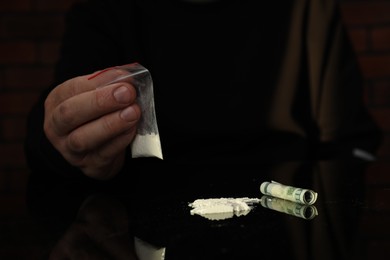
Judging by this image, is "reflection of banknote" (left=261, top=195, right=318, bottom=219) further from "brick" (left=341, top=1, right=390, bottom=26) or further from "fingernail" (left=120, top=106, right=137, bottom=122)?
"brick" (left=341, top=1, right=390, bottom=26)

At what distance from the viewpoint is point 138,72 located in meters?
0.81

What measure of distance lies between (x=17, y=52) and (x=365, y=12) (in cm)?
126

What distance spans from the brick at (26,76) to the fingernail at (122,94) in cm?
148

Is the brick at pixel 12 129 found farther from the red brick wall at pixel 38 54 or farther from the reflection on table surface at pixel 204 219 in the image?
the reflection on table surface at pixel 204 219

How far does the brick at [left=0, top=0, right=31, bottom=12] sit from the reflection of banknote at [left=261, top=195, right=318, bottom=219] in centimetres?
164

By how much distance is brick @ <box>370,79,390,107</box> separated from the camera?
7.01 ft

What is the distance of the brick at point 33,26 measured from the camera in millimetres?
2139

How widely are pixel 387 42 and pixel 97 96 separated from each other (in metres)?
1.60

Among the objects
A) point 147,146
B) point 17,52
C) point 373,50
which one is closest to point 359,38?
point 373,50

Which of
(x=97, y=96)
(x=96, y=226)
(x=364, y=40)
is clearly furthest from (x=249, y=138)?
(x=364, y=40)

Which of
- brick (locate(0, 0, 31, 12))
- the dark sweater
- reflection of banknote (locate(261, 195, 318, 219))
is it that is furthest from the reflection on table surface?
brick (locate(0, 0, 31, 12))

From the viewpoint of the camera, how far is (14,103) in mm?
2188

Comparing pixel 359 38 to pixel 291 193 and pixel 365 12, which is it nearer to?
pixel 365 12

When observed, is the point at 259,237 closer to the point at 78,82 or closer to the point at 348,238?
the point at 348,238
